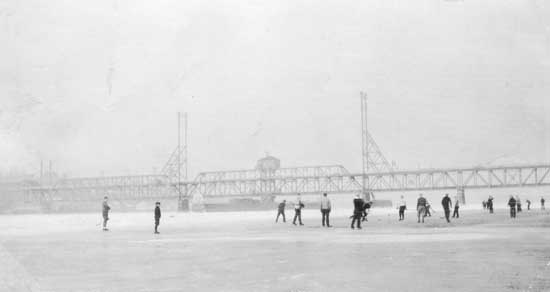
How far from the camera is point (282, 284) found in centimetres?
962

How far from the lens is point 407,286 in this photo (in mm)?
9164

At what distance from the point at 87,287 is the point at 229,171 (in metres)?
135

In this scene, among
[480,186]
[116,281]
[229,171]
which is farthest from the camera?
[229,171]

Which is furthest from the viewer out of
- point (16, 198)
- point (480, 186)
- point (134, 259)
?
point (480, 186)

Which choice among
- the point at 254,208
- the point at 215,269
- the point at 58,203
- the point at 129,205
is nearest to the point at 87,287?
the point at 215,269

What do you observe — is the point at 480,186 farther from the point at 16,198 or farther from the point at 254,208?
the point at 16,198

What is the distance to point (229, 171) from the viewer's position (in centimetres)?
14400

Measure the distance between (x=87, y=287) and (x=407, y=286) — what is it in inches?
201

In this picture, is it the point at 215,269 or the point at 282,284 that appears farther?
the point at 215,269

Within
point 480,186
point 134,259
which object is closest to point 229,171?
point 480,186

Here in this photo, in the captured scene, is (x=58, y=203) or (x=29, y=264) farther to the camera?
(x=58, y=203)

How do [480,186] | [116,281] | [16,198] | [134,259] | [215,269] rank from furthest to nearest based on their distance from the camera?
[480,186] < [16,198] < [134,259] < [215,269] < [116,281]

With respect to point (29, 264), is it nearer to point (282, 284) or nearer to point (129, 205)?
point (282, 284)

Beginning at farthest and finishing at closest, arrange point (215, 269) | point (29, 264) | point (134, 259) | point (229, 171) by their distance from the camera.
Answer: point (229, 171) → point (134, 259) → point (29, 264) → point (215, 269)
